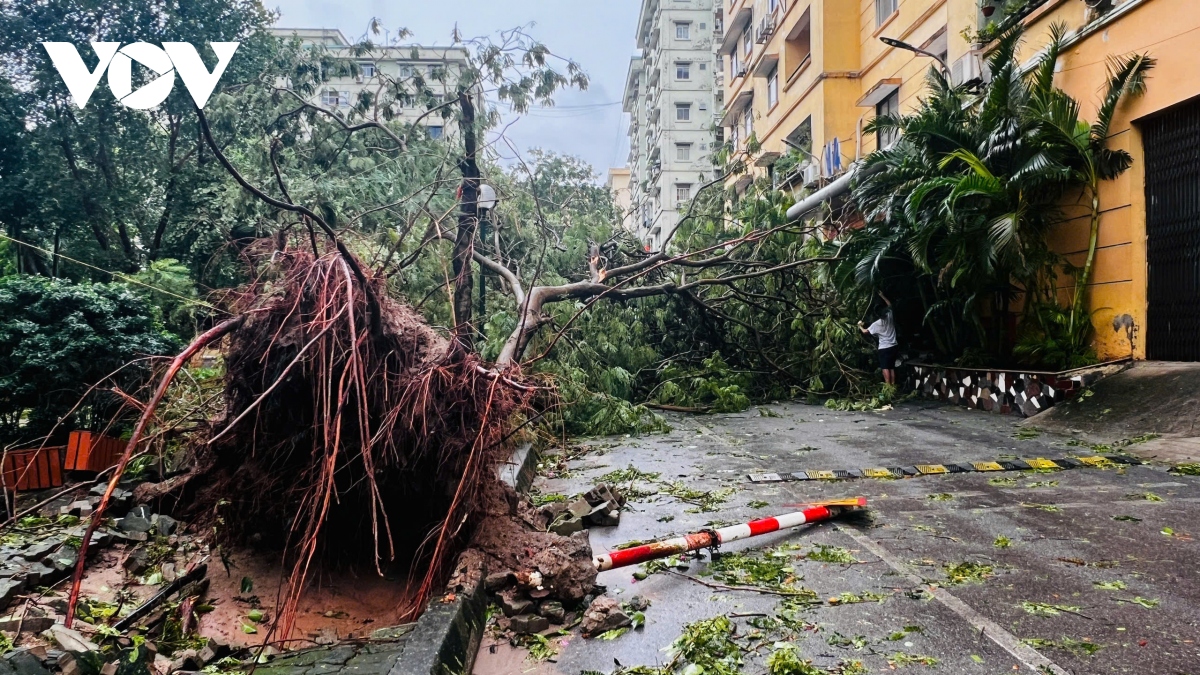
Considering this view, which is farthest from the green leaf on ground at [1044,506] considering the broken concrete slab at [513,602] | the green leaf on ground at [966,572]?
the broken concrete slab at [513,602]

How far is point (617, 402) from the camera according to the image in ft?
29.4

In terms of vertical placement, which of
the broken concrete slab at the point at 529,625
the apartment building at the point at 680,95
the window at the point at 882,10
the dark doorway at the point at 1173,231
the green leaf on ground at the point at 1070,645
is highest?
the apartment building at the point at 680,95

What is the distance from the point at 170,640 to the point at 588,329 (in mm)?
7802

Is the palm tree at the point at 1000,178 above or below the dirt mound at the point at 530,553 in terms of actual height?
above

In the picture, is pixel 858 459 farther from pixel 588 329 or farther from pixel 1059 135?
pixel 588 329

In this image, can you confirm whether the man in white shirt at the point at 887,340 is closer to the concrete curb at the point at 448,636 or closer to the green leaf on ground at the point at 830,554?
the green leaf on ground at the point at 830,554

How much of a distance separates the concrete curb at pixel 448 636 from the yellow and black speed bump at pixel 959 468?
9.57 ft

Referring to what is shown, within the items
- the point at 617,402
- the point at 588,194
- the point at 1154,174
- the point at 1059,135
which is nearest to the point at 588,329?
the point at 617,402

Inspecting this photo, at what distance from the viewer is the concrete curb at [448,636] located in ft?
8.31

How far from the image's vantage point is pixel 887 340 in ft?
34.8

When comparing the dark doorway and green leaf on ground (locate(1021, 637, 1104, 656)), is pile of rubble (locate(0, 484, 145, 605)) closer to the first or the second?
green leaf on ground (locate(1021, 637, 1104, 656))

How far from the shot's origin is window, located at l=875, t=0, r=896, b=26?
1610 cm

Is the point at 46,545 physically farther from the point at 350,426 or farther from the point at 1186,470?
the point at 1186,470

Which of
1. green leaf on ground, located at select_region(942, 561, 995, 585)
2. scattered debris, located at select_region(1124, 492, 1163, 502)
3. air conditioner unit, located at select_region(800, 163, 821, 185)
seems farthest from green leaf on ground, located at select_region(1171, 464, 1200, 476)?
air conditioner unit, located at select_region(800, 163, 821, 185)
